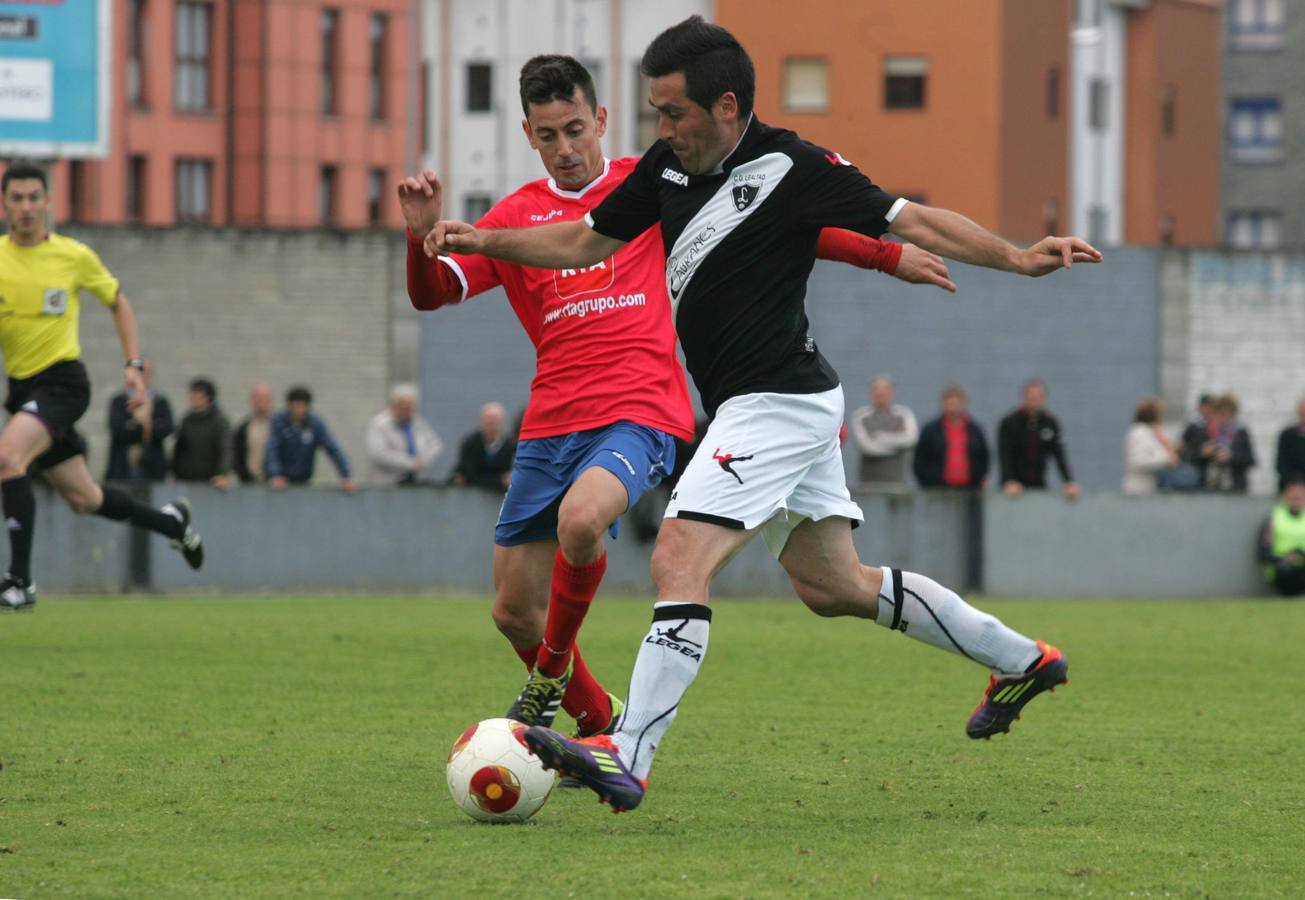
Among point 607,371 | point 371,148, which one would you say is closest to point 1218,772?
point 607,371

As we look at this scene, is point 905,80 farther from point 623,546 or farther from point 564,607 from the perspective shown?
point 564,607

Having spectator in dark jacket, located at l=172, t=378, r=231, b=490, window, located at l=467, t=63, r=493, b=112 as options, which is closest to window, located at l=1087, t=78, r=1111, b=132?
window, located at l=467, t=63, r=493, b=112

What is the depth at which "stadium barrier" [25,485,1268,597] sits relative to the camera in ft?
65.2

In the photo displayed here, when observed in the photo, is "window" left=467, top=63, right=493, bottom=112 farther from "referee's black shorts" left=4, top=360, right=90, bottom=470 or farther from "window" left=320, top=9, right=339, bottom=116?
"referee's black shorts" left=4, top=360, right=90, bottom=470

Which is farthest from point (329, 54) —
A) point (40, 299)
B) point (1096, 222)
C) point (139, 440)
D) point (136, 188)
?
point (40, 299)

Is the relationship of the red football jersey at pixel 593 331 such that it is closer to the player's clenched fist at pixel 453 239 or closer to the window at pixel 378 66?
the player's clenched fist at pixel 453 239

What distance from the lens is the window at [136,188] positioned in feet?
203

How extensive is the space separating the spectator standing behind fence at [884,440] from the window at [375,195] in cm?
4664

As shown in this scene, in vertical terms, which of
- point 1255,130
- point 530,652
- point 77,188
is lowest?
point 530,652

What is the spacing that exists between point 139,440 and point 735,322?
1469cm

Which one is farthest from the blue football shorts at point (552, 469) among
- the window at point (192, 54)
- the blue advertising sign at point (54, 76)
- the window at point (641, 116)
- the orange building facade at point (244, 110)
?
the window at point (192, 54)

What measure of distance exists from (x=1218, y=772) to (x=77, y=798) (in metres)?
3.92

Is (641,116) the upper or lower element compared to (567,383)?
upper

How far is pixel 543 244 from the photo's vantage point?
7238mm
